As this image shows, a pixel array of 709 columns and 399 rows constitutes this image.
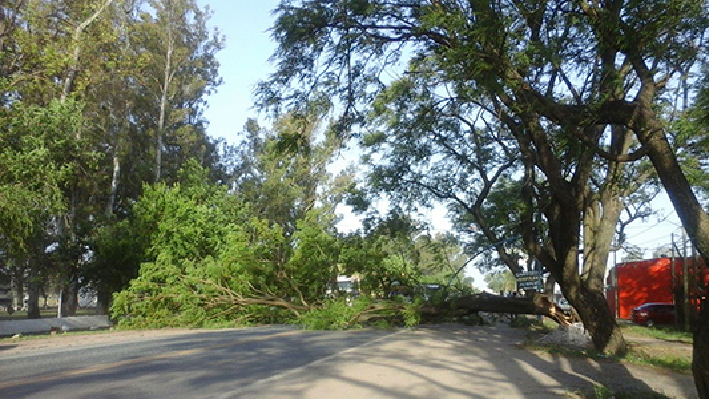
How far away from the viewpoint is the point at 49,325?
24625mm

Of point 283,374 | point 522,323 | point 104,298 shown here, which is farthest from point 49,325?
point 522,323

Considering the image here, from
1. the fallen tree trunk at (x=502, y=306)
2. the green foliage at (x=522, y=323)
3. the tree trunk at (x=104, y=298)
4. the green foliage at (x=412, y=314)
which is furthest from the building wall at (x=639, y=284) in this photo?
the tree trunk at (x=104, y=298)

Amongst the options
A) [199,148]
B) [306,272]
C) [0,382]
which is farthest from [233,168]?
[0,382]

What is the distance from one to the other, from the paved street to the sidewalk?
9560 mm

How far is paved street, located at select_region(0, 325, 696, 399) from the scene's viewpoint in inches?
327

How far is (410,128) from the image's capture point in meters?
15.8

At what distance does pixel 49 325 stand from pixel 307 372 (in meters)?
18.7

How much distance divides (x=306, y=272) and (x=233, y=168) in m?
28.3

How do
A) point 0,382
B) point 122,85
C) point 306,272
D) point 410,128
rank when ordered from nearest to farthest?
point 0,382, point 410,128, point 306,272, point 122,85

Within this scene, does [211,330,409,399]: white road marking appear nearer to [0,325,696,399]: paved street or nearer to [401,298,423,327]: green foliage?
[0,325,696,399]: paved street

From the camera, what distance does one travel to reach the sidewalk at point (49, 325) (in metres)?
22.7

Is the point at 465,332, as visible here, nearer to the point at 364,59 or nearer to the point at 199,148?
the point at 364,59

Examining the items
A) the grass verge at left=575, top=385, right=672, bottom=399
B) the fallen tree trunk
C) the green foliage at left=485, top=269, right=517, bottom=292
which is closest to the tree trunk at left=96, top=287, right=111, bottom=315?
the fallen tree trunk

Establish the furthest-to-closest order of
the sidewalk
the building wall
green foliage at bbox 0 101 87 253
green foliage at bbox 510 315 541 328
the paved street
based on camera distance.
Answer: the building wall < green foliage at bbox 510 315 541 328 < the sidewalk < green foliage at bbox 0 101 87 253 < the paved street
